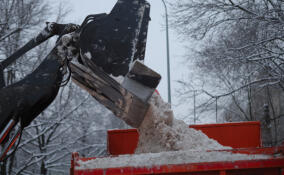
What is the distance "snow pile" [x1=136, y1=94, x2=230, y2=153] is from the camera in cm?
319

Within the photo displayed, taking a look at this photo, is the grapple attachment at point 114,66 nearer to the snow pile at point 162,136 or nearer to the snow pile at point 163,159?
the snow pile at point 162,136

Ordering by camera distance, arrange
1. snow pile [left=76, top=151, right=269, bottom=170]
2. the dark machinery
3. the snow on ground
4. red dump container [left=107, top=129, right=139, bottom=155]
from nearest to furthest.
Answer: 1. snow pile [left=76, top=151, right=269, bottom=170]
2. the dark machinery
3. the snow on ground
4. red dump container [left=107, top=129, right=139, bottom=155]

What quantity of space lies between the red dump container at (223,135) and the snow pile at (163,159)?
207cm

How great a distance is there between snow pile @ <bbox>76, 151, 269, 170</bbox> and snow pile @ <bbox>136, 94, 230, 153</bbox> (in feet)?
2.71

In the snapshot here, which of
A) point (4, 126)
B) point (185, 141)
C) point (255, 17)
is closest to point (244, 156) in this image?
point (185, 141)

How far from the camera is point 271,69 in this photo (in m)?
8.52

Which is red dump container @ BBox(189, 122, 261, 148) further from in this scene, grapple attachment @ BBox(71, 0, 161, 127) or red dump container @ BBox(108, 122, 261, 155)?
grapple attachment @ BBox(71, 0, 161, 127)

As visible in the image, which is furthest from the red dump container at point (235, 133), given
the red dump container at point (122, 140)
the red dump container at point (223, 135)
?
the red dump container at point (122, 140)

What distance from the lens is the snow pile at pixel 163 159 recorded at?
7.39 ft

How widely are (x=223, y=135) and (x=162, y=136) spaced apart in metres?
1.61

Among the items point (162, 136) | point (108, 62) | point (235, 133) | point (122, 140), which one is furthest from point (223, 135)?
point (108, 62)

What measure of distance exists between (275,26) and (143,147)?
5.44m

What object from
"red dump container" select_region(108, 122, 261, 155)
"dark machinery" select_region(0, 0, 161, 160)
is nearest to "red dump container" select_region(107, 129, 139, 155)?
"red dump container" select_region(108, 122, 261, 155)

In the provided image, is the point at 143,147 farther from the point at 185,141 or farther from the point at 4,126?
the point at 4,126
